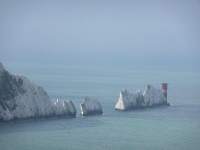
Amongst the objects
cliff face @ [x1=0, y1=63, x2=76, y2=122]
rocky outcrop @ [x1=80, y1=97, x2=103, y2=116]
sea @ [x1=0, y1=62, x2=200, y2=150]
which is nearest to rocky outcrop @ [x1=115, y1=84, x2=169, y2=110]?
sea @ [x1=0, y1=62, x2=200, y2=150]

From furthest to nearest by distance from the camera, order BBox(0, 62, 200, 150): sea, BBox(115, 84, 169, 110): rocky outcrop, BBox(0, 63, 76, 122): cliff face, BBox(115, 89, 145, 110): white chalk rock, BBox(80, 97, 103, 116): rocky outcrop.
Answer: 1. BBox(115, 84, 169, 110): rocky outcrop
2. BBox(115, 89, 145, 110): white chalk rock
3. BBox(80, 97, 103, 116): rocky outcrop
4. BBox(0, 63, 76, 122): cliff face
5. BBox(0, 62, 200, 150): sea

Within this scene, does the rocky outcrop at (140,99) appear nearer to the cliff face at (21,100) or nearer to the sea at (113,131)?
the sea at (113,131)

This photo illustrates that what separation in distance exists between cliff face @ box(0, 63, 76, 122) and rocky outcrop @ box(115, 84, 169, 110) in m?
9.75

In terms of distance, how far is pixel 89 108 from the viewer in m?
58.7

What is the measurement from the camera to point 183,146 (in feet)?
150

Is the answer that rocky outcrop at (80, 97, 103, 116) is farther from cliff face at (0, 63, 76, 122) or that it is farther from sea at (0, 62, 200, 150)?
cliff face at (0, 63, 76, 122)

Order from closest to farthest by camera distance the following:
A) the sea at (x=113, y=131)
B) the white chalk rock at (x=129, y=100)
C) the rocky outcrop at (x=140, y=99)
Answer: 1. the sea at (x=113, y=131)
2. the white chalk rock at (x=129, y=100)
3. the rocky outcrop at (x=140, y=99)

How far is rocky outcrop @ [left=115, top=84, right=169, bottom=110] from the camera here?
6344cm

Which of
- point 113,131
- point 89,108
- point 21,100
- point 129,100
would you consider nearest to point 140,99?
point 129,100

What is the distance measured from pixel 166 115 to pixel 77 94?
2018 cm

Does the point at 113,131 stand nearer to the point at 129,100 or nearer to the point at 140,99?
the point at 129,100

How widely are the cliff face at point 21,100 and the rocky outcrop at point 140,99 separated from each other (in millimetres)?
9754

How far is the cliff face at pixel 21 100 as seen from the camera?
52156 mm

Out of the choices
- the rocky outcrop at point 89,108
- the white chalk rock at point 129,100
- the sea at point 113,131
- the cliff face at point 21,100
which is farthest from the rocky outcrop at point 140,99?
the cliff face at point 21,100
